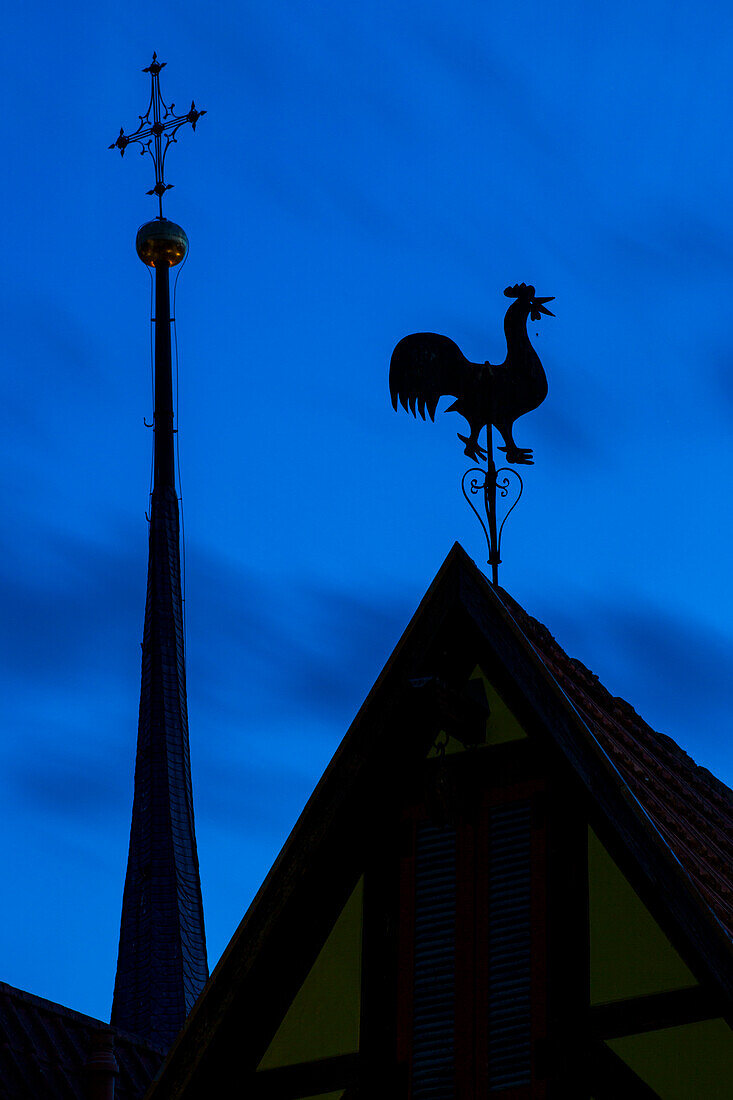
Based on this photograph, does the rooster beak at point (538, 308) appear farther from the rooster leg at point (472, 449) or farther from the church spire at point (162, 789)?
the church spire at point (162, 789)

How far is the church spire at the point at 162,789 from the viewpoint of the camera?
51375 mm

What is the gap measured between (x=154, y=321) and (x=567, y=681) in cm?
4760

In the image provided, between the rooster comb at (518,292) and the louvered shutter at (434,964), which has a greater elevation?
the rooster comb at (518,292)

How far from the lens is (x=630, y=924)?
46.5ft

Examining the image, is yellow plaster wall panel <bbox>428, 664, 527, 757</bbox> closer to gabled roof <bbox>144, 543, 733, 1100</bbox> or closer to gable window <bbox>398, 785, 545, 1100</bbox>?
gabled roof <bbox>144, 543, 733, 1100</bbox>

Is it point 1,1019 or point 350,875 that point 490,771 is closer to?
point 350,875

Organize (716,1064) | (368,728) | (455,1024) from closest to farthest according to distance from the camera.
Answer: (716,1064), (455,1024), (368,728)

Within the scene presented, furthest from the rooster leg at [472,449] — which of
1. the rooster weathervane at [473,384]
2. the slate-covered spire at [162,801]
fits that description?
the slate-covered spire at [162,801]

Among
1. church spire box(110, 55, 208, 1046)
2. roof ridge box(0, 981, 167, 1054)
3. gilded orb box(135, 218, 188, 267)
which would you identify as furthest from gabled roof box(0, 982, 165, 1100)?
gilded orb box(135, 218, 188, 267)

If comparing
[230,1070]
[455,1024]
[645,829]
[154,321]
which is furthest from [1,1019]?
[154,321]

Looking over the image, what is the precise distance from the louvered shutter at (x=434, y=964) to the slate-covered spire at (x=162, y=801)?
33659 mm

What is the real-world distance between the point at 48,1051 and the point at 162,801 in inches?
1416

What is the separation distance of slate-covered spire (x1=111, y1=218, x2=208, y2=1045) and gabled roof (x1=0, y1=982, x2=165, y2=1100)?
27860mm

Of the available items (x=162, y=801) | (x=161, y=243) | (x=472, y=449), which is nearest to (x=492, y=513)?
(x=472, y=449)
